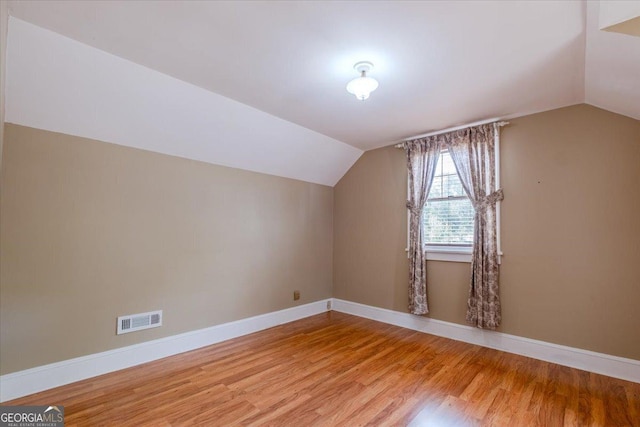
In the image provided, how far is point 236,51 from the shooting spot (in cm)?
202

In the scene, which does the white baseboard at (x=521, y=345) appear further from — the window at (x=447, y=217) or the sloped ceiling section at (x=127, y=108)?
the sloped ceiling section at (x=127, y=108)

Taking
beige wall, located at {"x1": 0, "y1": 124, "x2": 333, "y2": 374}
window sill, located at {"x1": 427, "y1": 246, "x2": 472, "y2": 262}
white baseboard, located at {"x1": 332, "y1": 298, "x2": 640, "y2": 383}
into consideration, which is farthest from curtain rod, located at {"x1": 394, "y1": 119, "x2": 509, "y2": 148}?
white baseboard, located at {"x1": 332, "y1": 298, "x2": 640, "y2": 383}

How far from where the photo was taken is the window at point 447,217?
343 cm

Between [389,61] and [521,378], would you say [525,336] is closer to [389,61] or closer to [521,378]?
[521,378]

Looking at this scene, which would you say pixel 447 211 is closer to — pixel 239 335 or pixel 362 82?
pixel 362 82

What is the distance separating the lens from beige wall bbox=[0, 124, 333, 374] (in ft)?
7.20

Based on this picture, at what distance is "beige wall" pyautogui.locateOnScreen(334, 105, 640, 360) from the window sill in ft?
0.24

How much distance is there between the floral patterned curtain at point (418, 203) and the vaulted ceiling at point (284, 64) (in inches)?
21.9

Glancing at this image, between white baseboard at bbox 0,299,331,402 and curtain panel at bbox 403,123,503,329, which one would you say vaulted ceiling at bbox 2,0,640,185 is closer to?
curtain panel at bbox 403,123,503,329

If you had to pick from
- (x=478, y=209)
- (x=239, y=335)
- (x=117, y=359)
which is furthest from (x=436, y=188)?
(x=117, y=359)

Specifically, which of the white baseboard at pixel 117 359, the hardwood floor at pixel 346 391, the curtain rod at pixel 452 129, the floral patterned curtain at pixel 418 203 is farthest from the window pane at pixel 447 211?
the white baseboard at pixel 117 359

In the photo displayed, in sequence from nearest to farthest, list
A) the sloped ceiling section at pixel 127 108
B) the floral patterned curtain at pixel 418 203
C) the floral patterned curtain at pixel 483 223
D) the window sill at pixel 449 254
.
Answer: the sloped ceiling section at pixel 127 108 → the floral patterned curtain at pixel 483 223 → the window sill at pixel 449 254 → the floral patterned curtain at pixel 418 203

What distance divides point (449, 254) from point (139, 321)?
3393 millimetres

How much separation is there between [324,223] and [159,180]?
2523mm
